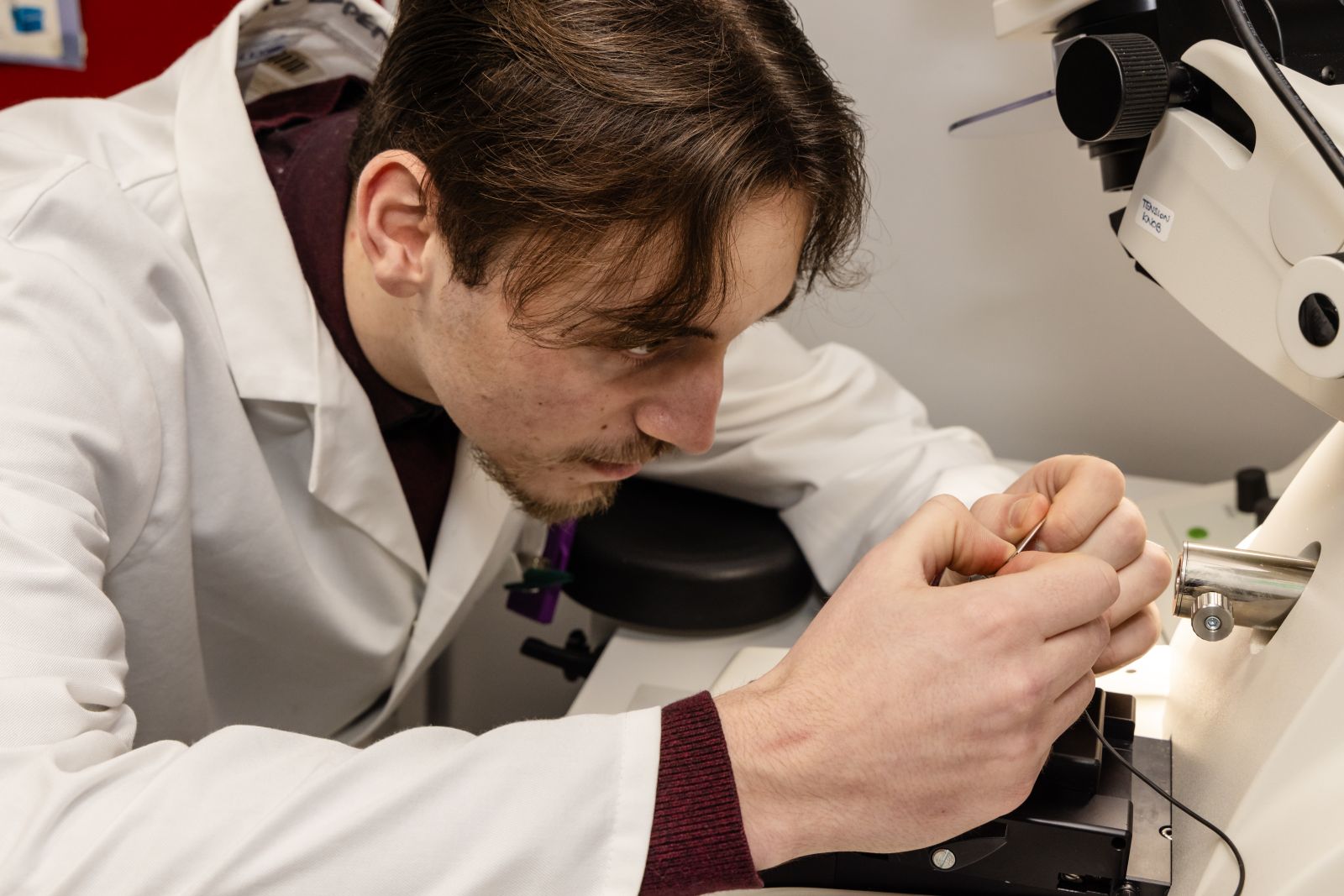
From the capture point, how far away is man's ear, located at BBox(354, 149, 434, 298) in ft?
3.04

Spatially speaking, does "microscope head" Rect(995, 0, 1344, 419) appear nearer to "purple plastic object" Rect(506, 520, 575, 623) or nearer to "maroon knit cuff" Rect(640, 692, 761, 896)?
"maroon knit cuff" Rect(640, 692, 761, 896)

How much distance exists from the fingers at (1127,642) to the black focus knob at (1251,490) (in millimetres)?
690

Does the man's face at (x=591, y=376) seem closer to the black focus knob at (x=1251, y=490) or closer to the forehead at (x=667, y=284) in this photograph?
the forehead at (x=667, y=284)

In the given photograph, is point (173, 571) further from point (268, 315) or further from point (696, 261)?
point (696, 261)

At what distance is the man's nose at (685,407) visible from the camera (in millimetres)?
911

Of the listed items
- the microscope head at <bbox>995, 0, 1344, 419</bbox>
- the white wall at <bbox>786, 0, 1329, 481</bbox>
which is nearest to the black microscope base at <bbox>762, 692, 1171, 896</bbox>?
the microscope head at <bbox>995, 0, 1344, 419</bbox>

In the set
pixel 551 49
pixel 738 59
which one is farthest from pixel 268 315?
pixel 738 59

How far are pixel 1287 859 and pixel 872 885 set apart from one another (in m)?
0.26

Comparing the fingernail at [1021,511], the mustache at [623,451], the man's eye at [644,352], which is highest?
Result: the man's eye at [644,352]

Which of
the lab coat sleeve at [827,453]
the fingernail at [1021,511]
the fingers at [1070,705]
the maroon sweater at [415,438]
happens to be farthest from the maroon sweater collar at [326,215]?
the fingers at [1070,705]

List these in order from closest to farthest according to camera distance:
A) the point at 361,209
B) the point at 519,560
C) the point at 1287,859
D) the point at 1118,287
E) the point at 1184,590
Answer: the point at 1287,859 < the point at 1184,590 < the point at 361,209 < the point at 519,560 < the point at 1118,287

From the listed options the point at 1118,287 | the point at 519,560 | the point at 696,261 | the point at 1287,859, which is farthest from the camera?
the point at 1118,287

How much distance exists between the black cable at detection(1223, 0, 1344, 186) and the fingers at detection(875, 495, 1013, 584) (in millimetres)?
288

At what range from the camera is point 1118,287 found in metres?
1.60
